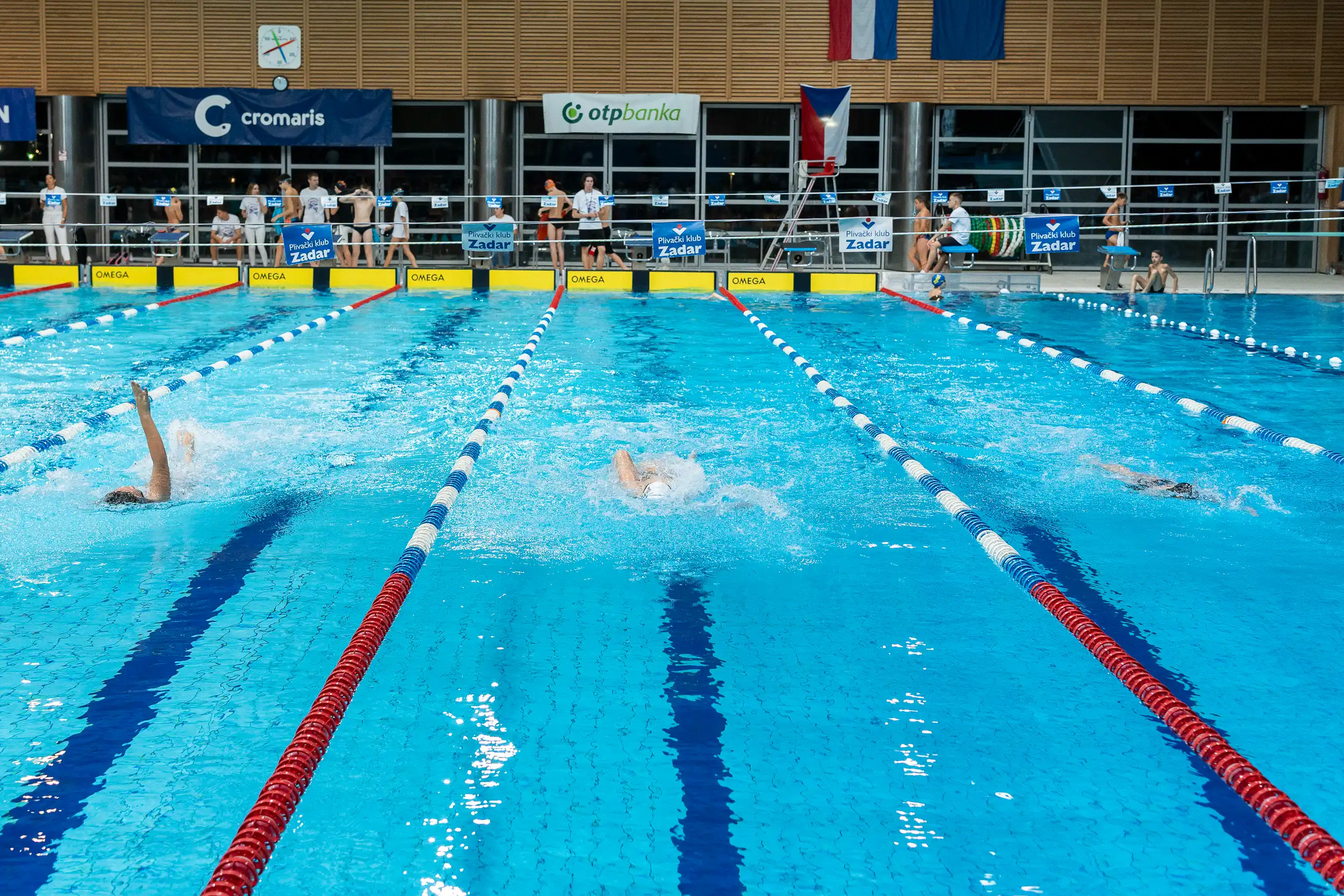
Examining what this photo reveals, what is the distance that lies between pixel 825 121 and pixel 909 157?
5.30ft

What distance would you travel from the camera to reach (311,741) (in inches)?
114

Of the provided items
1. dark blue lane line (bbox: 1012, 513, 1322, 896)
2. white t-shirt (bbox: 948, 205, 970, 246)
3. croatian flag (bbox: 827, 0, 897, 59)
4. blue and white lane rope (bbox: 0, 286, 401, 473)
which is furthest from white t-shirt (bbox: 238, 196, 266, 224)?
dark blue lane line (bbox: 1012, 513, 1322, 896)

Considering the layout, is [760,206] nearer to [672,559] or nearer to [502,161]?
[502,161]

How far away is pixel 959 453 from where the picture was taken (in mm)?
7430


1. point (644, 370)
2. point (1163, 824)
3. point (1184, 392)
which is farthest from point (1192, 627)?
point (644, 370)

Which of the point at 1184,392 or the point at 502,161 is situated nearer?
the point at 1184,392

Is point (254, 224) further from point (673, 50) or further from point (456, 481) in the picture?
point (456, 481)

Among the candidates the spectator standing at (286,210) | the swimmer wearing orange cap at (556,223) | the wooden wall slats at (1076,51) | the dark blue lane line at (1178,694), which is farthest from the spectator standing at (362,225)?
the dark blue lane line at (1178,694)

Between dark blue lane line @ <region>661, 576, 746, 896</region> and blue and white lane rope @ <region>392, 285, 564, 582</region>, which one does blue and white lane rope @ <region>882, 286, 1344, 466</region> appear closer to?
dark blue lane line @ <region>661, 576, 746, 896</region>

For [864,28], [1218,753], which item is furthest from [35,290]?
[1218,753]

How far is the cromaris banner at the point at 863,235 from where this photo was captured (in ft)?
57.1

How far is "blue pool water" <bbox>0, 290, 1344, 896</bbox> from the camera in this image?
296cm

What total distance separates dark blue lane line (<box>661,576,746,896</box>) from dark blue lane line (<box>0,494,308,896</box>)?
4.40 ft

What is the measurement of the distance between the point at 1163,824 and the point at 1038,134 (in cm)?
1942
